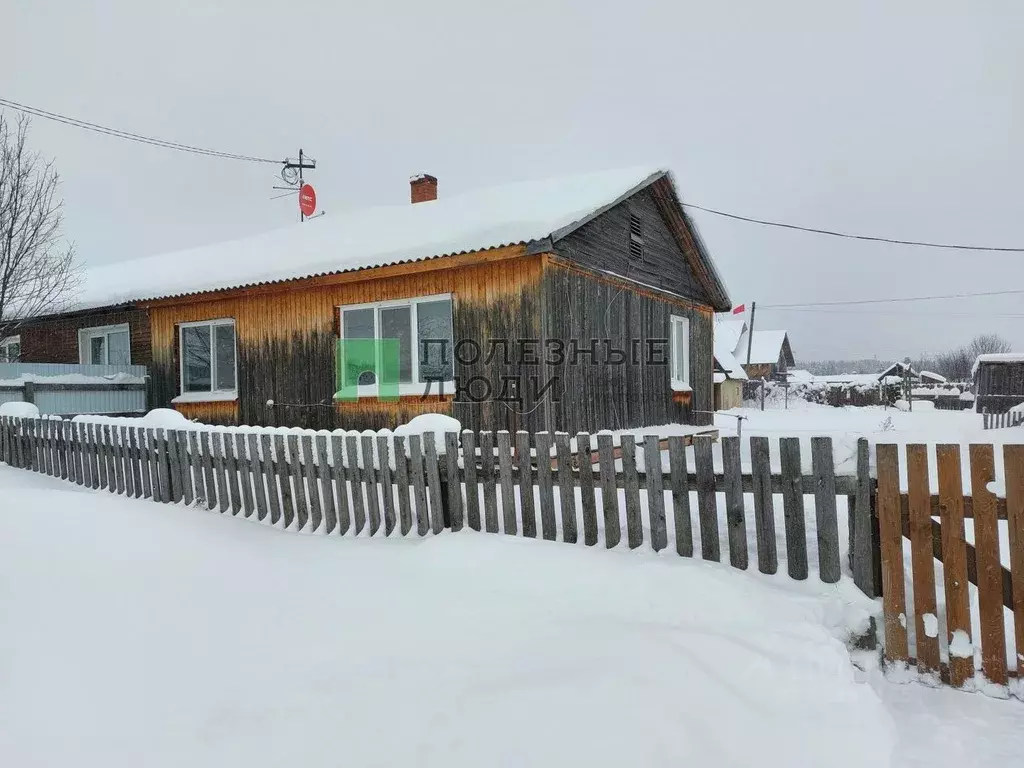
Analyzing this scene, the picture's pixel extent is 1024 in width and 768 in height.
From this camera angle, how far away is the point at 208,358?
41.0ft

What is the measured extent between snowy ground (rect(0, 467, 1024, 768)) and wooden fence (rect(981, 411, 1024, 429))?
1933 cm

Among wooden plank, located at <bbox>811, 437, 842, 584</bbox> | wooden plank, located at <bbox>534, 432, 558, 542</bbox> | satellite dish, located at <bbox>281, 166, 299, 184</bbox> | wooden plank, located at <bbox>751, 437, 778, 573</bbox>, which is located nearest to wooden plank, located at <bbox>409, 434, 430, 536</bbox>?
wooden plank, located at <bbox>534, 432, 558, 542</bbox>

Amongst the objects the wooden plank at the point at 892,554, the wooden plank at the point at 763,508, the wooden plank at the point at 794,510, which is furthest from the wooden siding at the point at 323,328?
the wooden plank at the point at 892,554

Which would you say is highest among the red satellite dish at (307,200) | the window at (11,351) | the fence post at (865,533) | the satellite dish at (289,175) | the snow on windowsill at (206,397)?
the satellite dish at (289,175)

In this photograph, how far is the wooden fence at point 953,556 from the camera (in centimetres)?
313

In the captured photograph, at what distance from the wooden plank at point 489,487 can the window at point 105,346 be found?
1263cm

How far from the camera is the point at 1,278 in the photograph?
12.2m

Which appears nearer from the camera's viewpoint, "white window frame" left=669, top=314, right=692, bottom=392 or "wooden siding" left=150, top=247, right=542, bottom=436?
"wooden siding" left=150, top=247, right=542, bottom=436

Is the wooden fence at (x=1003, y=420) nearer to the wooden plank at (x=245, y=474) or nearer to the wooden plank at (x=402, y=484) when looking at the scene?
the wooden plank at (x=402, y=484)

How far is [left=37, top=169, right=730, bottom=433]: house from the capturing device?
8789mm

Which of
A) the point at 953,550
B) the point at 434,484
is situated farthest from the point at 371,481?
the point at 953,550

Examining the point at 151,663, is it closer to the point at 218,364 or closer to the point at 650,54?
the point at 218,364

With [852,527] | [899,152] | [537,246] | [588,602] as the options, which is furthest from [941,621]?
[899,152]

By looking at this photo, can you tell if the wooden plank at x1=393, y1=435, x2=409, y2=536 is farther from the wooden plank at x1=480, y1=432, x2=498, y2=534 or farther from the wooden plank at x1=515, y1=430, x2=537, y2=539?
the wooden plank at x1=515, y1=430, x2=537, y2=539
